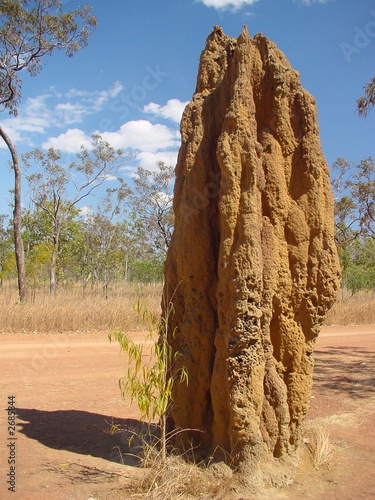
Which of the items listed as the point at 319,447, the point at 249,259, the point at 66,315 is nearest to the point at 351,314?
the point at 66,315

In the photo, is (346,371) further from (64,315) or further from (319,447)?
(64,315)

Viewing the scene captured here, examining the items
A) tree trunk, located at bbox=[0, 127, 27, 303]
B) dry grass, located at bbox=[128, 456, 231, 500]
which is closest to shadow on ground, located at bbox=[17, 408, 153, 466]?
dry grass, located at bbox=[128, 456, 231, 500]

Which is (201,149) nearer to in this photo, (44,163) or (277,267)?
(277,267)

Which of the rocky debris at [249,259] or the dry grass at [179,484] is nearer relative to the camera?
the dry grass at [179,484]

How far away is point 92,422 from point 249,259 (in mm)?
2987

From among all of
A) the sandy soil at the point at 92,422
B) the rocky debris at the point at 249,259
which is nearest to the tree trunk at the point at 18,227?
the sandy soil at the point at 92,422

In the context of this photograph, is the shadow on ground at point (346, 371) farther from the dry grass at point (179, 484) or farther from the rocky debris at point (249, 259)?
the dry grass at point (179, 484)

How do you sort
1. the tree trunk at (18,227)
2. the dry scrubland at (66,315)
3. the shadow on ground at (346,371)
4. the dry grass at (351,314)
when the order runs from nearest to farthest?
the shadow on ground at (346,371) < the dry scrubland at (66,315) < the tree trunk at (18,227) < the dry grass at (351,314)

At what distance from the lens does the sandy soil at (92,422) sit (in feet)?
12.0

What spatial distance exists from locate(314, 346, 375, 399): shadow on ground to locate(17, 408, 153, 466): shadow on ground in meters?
3.39

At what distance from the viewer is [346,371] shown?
28.3ft

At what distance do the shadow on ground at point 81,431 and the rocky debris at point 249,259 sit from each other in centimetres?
66

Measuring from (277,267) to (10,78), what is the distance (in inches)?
580

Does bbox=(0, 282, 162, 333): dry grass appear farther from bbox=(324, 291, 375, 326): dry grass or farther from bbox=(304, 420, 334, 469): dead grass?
bbox=(304, 420, 334, 469): dead grass
